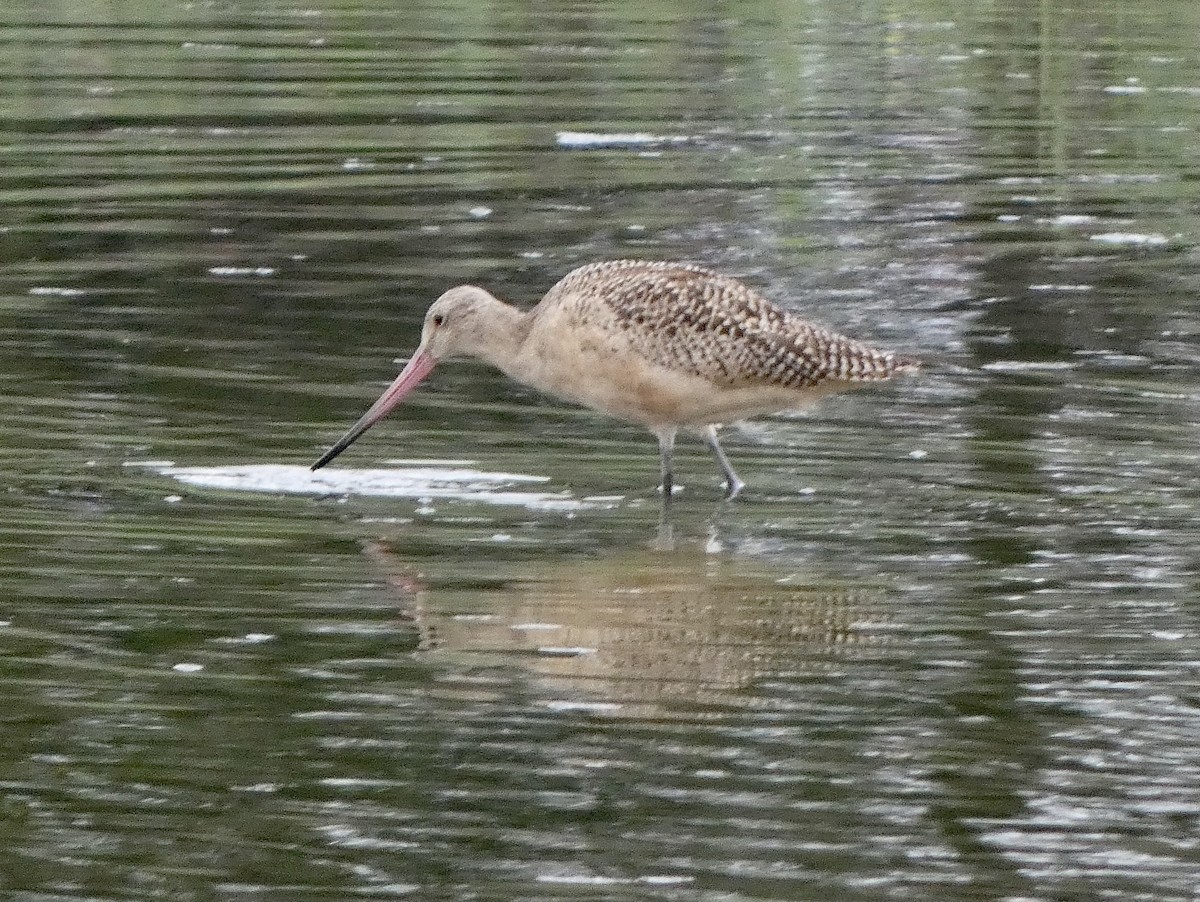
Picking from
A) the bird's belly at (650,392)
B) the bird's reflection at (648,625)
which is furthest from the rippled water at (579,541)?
the bird's belly at (650,392)

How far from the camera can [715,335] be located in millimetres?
9492

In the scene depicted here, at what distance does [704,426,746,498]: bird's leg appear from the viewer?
9484mm

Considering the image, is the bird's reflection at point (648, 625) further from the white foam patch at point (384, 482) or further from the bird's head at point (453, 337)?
A: the bird's head at point (453, 337)

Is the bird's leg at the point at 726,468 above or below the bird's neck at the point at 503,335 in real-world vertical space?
below

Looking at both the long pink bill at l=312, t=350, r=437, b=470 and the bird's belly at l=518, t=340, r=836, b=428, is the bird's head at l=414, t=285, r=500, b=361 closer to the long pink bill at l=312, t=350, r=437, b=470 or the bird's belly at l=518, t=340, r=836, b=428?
the long pink bill at l=312, t=350, r=437, b=470

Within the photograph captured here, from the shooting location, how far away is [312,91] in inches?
794

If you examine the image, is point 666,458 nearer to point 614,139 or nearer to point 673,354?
point 673,354

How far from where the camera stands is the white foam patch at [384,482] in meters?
9.20

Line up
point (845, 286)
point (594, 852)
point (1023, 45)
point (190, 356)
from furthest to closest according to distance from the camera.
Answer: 1. point (1023, 45)
2. point (845, 286)
3. point (190, 356)
4. point (594, 852)

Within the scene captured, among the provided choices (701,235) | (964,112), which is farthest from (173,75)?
(701,235)

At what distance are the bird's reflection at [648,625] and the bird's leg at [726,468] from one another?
33.5 inches

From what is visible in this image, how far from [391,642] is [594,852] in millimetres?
1753

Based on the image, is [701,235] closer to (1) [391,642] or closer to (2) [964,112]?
(2) [964,112]

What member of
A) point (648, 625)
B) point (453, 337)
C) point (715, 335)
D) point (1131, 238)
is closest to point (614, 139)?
point (1131, 238)
